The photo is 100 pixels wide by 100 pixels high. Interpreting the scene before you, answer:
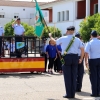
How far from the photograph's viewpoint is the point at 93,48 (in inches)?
399

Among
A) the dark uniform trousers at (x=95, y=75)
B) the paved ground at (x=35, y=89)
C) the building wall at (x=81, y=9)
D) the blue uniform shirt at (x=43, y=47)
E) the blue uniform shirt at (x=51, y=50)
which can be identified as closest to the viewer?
the paved ground at (x=35, y=89)

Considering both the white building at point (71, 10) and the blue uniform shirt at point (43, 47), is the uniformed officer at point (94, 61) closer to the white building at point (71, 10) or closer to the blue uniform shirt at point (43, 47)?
the blue uniform shirt at point (43, 47)

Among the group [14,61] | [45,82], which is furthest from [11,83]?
[14,61]

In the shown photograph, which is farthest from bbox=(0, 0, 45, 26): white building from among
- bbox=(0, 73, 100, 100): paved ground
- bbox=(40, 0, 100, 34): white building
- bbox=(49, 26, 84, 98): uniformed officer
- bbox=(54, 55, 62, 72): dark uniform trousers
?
bbox=(49, 26, 84, 98): uniformed officer

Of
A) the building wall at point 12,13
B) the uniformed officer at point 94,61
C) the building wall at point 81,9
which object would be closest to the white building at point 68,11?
the building wall at point 81,9

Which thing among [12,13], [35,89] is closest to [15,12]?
[12,13]

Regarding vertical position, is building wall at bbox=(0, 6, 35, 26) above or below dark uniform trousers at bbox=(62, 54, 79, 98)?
above

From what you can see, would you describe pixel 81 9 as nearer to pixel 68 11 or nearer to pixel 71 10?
pixel 71 10

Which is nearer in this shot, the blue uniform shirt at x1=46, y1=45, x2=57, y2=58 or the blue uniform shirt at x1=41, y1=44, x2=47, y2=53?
the blue uniform shirt at x1=46, y1=45, x2=57, y2=58

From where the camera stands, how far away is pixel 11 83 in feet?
42.8

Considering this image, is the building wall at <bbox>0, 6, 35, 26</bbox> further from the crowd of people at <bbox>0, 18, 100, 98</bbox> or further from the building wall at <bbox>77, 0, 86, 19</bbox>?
the crowd of people at <bbox>0, 18, 100, 98</bbox>

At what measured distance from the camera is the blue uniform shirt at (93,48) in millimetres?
10109

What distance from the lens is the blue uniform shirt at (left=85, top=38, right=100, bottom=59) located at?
1011 cm

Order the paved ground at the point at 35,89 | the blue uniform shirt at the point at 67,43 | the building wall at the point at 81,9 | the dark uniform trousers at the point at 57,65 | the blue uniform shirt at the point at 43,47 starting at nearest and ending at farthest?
1. the blue uniform shirt at the point at 67,43
2. the paved ground at the point at 35,89
3. the blue uniform shirt at the point at 43,47
4. the dark uniform trousers at the point at 57,65
5. the building wall at the point at 81,9
